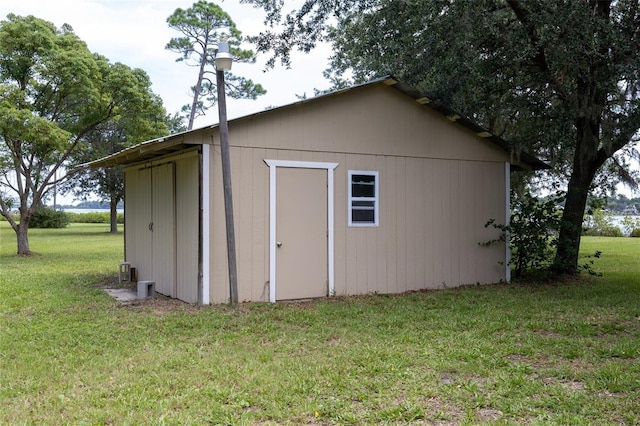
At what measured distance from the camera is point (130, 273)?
414 inches

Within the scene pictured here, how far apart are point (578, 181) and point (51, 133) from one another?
1255cm

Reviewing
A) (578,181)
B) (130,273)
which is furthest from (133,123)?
(578,181)

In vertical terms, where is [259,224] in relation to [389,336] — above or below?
above

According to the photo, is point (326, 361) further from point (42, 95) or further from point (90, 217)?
point (90, 217)

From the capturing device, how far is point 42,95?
15758 millimetres

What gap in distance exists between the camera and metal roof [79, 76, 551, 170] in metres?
7.42

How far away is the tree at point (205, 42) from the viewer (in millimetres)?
26359

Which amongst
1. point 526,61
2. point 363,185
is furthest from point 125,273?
point 526,61

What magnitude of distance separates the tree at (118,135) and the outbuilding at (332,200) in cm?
784

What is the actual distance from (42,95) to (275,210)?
11.1 metres

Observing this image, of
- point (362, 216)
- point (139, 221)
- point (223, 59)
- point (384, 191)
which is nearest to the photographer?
point (223, 59)

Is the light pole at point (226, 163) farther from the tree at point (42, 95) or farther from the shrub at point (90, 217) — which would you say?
the shrub at point (90, 217)

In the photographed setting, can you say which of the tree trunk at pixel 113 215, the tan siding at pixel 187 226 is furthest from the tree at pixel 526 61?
the tree trunk at pixel 113 215

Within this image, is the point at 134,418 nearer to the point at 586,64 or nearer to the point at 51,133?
the point at 586,64
